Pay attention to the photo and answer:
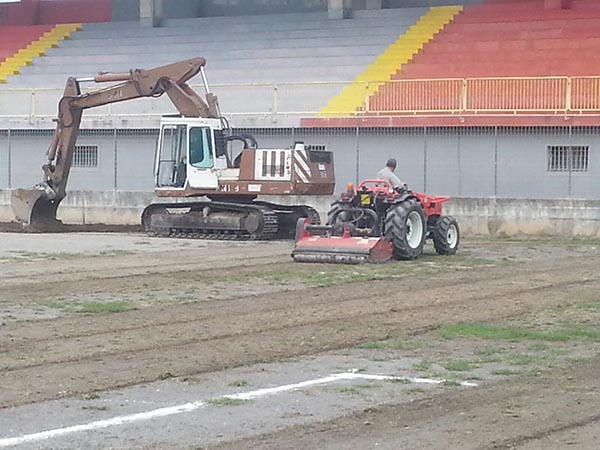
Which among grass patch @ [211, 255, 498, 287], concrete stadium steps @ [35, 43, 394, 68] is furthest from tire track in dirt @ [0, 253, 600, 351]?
concrete stadium steps @ [35, 43, 394, 68]

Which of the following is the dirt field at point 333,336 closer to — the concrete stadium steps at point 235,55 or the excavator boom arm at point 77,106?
the excavator boom arm at point 77,106

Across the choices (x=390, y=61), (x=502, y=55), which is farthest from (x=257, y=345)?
(x=390, y=61)

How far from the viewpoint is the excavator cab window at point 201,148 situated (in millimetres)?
28047

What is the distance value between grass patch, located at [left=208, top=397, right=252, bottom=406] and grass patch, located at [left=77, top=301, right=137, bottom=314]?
521 cm

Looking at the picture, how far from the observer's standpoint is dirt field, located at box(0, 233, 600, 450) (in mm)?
9078

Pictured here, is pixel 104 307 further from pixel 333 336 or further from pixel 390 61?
pixel 390 61

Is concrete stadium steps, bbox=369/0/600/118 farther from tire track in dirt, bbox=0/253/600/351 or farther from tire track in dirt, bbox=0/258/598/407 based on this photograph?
tire track in dirt, bbox=0/258/598/407

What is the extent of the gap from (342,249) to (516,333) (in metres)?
7.75

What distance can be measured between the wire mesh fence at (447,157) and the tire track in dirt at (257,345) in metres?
13.1

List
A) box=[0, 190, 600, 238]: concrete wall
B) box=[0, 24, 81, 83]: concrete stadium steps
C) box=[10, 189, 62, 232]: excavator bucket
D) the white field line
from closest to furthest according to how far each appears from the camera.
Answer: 1. the white field line
2. box=[0, 190, 600, 238]: concrete wall
3. box=[10, 189, 62, 232]: excavator bucket
4. box=[0, 24, 81, 83]: concrete stadium steps

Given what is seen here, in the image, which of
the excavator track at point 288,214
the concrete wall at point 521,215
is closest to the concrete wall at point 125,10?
the concrete wall at point 521,215

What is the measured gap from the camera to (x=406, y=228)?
21.7 meters

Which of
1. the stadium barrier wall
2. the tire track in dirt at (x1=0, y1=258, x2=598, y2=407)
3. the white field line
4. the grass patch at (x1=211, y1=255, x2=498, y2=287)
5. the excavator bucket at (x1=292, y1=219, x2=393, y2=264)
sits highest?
the stadium barrier wall

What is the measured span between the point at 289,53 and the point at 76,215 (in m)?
8.47
